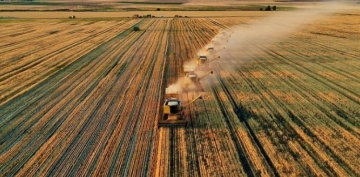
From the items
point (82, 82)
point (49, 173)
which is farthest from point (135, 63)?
point (49, 173)

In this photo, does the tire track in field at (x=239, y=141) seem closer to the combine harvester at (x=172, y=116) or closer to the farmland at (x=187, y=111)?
the farmland at (x=187, y=111)

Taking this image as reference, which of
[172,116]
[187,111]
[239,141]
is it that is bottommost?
[239,141]

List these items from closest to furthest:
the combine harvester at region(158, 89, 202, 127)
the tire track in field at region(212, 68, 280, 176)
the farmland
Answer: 1. the tire track in field at region(212, 68, 280, 176)
2. the farmland
3. the combine harvester at region(158, 89, 202, 127)

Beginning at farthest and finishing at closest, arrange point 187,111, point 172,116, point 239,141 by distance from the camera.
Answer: point 187,111, point 172,116, point 239,141

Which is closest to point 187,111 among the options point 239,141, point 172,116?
point 172,116

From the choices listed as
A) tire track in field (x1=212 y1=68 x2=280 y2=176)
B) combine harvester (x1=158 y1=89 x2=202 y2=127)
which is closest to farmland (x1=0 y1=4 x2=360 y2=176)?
tire track in field (x1=212 y1=68 x2=280 y2=176)

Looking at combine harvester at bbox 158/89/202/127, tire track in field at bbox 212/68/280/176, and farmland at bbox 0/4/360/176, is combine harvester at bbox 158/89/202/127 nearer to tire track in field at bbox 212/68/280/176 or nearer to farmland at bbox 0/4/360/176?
farmland at bbox 0/4/360/176

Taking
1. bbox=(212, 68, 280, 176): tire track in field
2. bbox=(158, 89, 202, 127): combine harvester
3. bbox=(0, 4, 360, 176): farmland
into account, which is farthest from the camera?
bbox=(158, 89, 202, 127): combine harvester

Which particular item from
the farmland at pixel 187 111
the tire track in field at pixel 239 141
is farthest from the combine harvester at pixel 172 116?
the tire track in field at pixel 239 141

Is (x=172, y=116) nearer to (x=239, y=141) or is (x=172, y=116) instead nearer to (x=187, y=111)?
(x=187, y=111)
